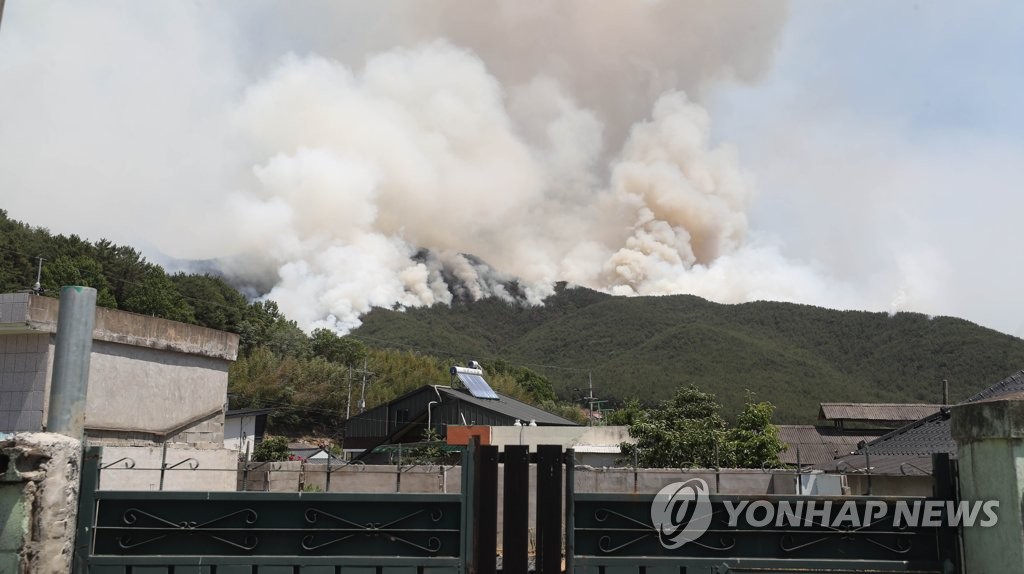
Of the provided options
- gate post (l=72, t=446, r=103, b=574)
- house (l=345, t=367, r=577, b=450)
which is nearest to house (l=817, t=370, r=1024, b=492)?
gate post (l=72, t=446, r=103, b=574)

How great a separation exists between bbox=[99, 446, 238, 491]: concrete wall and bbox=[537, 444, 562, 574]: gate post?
402 inches

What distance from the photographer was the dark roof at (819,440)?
41750mm

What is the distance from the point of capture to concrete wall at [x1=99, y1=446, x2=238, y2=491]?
48.6 feet

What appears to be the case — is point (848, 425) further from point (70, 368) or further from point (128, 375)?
point (70, 368)

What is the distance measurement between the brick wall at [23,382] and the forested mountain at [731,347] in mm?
60549

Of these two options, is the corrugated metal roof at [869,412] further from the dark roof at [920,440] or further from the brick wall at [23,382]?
the brick wall at [23,382]

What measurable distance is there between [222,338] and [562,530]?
1538cm

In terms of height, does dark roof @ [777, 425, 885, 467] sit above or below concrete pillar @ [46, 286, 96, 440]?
above

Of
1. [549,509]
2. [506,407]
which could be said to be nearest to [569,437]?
[506,407]

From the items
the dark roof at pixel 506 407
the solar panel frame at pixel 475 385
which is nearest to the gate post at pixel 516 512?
the dark roof at pixel 506 407

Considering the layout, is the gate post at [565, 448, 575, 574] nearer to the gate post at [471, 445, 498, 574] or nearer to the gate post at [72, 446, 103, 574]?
the gate post at [471, 445, 498, 574]

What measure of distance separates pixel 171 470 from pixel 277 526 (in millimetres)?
11116

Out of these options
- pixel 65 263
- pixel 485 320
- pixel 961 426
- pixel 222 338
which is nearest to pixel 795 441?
pixel 222 338

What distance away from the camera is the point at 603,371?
104625mm
